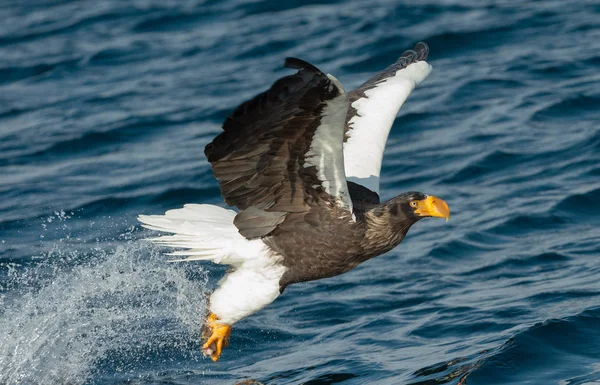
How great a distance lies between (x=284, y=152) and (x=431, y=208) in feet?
3.62

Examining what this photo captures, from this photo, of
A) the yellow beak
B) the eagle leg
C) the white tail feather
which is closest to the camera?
the yellow beak

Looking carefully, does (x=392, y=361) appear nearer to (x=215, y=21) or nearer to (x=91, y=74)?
(x=91, y=74)

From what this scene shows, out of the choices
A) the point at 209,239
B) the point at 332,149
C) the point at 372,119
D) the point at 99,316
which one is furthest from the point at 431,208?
the point at 99,316

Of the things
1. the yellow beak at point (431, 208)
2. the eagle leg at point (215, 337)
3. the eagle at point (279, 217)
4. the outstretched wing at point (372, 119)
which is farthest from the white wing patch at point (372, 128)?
the eagle leg at point (215, 337)

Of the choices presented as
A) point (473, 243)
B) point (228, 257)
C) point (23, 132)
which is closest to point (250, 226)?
point (228, 257)

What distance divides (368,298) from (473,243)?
1.29 metres

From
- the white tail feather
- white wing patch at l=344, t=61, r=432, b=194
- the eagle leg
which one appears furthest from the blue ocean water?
white wing patch at l=344, t=61, r=432, b=194

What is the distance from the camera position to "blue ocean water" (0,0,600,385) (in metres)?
6.59

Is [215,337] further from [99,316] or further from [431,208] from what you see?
[431,208]

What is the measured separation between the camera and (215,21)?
14.5 m

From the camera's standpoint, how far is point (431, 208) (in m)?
5.96

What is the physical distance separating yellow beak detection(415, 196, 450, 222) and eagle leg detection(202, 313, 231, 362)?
55.0 inches

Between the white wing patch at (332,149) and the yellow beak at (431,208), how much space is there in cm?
43

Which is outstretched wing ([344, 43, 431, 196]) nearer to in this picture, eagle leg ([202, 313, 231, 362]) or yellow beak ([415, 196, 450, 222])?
yellow beak ([415, 196, 450, 222])
